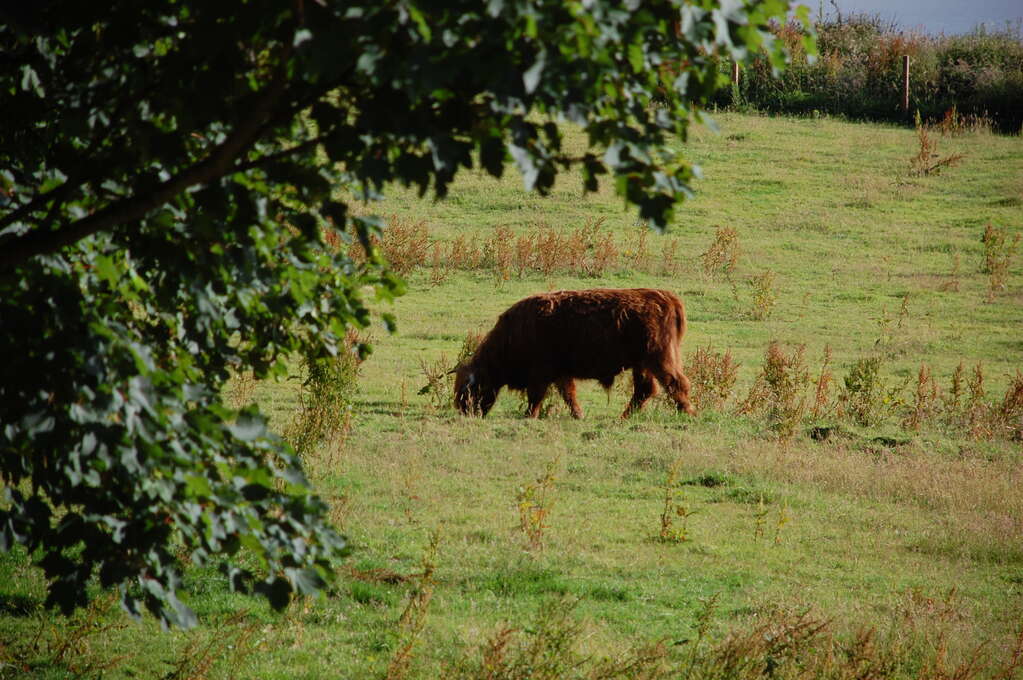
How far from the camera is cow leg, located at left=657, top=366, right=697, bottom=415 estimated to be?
1259cm

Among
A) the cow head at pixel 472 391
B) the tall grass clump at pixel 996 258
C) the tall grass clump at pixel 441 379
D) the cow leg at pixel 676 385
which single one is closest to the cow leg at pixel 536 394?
the cow head at pixel 472 391

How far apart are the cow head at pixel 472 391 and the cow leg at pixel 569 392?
834 mm

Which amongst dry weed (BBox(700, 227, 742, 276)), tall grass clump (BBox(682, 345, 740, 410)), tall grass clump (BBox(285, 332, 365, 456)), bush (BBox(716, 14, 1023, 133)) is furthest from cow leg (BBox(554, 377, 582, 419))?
bush (BBox(716, 14, 1023, 133))

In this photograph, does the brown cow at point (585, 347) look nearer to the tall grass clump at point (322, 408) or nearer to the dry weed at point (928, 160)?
the tall grass clump at point (322, 408)

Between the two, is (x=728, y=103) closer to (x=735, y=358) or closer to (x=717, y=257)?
(x=717, y=257)

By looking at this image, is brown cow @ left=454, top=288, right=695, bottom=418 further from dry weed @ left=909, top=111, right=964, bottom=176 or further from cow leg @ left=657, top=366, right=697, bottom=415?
dry weed @ left=909, top=111, right=964, bottom=176

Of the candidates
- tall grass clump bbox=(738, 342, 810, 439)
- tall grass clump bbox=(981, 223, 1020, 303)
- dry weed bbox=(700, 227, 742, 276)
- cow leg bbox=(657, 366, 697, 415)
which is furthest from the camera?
dry weed bbox=(700, 227, 742, 276)

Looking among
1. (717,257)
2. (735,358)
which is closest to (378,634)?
(735,358)

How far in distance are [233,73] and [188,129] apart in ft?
0.97

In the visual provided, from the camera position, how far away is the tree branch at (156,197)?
10.0ft

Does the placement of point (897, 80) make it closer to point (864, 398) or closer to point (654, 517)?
point (864, 398)

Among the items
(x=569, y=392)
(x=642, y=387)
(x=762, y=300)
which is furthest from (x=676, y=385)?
(x=762, y=300)

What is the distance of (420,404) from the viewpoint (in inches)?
492

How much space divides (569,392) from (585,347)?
596mm
